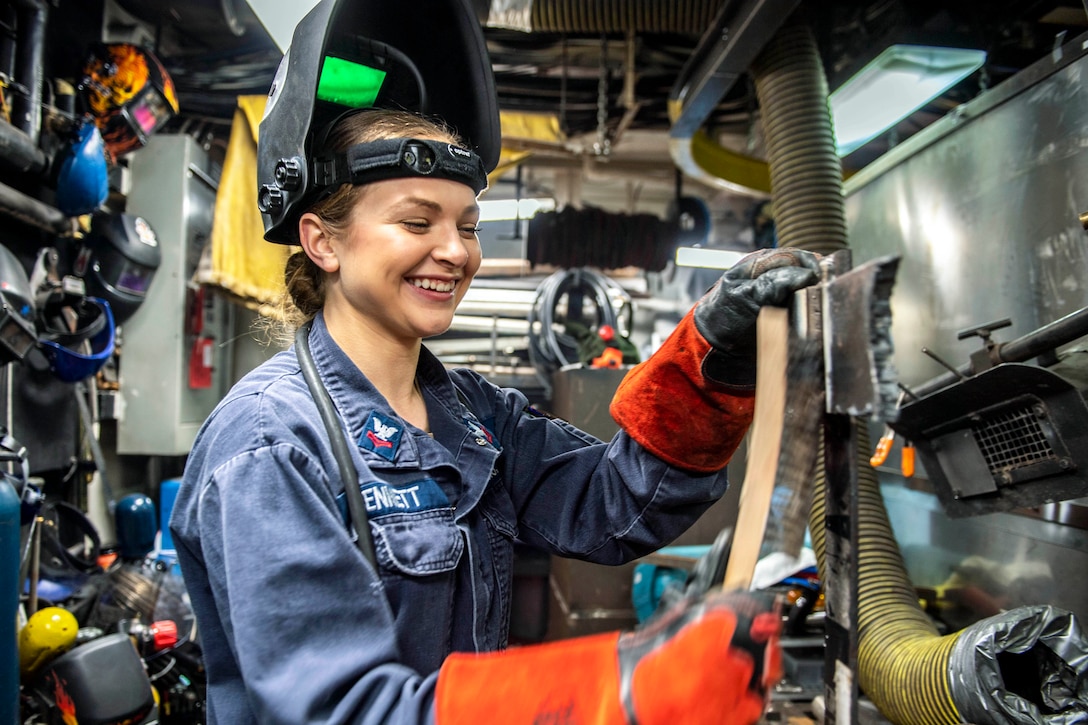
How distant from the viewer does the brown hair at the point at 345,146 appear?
120 cm

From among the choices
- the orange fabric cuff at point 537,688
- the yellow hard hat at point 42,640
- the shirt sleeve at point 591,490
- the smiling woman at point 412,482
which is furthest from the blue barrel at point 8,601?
the orange fabric cuff at point 537,688

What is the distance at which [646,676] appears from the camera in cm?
73

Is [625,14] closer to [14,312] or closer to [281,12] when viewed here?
[281,12]

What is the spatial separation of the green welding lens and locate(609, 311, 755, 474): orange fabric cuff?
2.66ft

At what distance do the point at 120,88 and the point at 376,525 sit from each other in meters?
3.47

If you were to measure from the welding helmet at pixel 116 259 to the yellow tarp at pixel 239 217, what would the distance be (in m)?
0.44

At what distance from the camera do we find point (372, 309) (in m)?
1.21

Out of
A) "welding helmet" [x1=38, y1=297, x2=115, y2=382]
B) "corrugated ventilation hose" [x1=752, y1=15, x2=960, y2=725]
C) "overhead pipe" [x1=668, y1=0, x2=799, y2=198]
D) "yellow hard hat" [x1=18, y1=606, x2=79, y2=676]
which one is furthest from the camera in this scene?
"welding helmet" [x1=38, y1=297, x2=115, y2=382]

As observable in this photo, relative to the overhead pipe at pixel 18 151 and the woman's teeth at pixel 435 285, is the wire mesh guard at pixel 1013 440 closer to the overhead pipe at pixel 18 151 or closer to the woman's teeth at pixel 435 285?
the woman's teeth at pixel 435 285

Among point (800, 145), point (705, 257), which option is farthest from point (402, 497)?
point (705, 257)

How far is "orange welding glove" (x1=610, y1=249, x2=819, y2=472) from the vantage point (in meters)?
1.04

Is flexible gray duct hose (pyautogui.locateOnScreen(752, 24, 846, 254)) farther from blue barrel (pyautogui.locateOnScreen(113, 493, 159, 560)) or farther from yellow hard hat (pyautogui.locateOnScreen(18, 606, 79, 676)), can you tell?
blue barrel (pyautogui.locateOnScreen(113, 493, 159, 560))

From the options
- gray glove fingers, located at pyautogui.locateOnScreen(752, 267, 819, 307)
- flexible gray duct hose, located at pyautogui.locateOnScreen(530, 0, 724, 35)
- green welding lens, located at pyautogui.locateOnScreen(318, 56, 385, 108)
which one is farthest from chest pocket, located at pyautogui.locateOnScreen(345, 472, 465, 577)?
flexible gray duct hose, located at pyautogui.locateOnScreen(530, 0, 724, 35)

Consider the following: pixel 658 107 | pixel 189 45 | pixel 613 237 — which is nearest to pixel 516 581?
pixel 613 237
